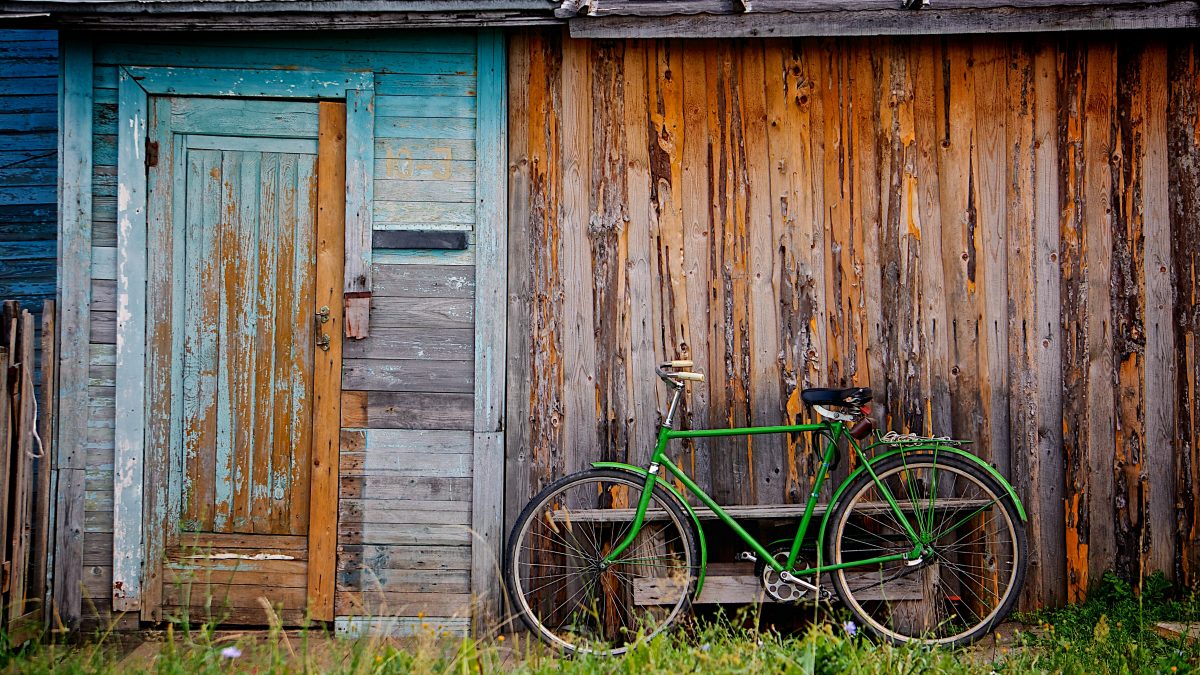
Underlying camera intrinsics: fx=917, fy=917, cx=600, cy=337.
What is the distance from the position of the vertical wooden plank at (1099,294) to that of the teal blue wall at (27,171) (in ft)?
19.0

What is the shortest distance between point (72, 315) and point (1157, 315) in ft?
17.5

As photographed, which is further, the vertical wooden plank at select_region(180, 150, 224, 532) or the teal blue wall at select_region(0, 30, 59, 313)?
the teal blue wall at select_region(0, 30, 59, 313)

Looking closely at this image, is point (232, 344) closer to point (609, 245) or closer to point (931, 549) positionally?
point (609, 245)

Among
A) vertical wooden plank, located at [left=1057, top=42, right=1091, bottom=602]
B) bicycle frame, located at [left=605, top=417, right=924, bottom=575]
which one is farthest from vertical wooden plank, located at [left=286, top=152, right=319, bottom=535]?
vertical wooden plank, located at [left=1057, top=42, right=1091, bottom=602]

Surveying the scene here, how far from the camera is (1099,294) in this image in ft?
15.2

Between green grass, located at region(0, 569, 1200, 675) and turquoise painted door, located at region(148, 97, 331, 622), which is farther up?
turquoise painted door, located at region(148, 97, 331, 622)

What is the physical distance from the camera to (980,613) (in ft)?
15.0

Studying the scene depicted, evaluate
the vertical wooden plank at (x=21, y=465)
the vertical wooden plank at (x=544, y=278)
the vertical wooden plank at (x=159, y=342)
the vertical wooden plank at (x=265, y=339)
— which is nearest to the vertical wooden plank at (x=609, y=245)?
the vertical wooden plank at (x=544, y=278)

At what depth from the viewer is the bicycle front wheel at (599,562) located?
4164mm

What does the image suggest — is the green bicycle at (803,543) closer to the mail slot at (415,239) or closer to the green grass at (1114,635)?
the green grass at (1114,635)

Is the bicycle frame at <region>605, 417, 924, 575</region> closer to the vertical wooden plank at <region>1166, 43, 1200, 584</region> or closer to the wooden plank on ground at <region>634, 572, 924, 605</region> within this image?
the wooden plank on ground at <region>634, 572, 924, 605</region>

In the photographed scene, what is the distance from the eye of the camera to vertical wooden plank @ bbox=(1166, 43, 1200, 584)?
4621mm

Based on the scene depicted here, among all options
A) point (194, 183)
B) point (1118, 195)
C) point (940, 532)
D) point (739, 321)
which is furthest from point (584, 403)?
point (1118, 195)

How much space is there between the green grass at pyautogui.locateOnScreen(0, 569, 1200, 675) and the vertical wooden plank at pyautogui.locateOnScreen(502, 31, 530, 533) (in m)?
0.83
